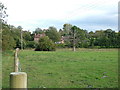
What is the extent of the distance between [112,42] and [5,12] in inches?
1364

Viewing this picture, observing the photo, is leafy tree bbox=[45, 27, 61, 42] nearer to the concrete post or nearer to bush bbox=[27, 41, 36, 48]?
bush bbox=[27, 41, 36, 48]

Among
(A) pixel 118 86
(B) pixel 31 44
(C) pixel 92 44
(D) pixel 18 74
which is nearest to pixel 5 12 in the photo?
(A) pixel 118 86

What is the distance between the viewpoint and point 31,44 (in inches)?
1929

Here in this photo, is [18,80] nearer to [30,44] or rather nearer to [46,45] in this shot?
[46,45]

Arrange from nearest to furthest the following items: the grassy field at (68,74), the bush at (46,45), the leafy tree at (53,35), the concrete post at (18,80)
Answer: the concrete post at (18,80) → the grassy field at (68,74) → the bush at (46,45) → the leafy tree at (53,35)

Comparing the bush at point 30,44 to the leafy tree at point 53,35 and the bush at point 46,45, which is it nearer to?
the bush at point 46,45

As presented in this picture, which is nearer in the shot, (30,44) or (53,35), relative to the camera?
(30,44)

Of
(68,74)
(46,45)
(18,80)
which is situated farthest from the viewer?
(46,45)

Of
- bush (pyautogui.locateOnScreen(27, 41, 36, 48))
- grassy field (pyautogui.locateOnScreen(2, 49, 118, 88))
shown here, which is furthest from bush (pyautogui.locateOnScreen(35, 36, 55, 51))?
grassy field (pyautogui.locateOnScreen(2, 49, 118, 88))

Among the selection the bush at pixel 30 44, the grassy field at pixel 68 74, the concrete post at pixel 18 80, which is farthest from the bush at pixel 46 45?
the concrete post at pixel 18 80

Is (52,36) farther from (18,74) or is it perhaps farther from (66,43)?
(18,74)

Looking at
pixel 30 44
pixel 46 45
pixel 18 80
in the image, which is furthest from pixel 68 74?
pixel 30 44

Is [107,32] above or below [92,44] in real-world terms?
above

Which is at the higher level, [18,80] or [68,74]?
[18,80]
